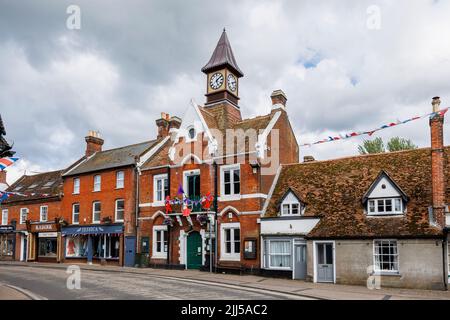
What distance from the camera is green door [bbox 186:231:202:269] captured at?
93.1ft

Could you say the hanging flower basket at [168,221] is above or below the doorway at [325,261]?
above

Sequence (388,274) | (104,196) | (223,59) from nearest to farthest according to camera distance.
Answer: (388,274) → (223,59) → (104,196)

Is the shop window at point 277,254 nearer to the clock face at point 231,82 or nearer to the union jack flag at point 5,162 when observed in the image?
the clock face at point 231,82

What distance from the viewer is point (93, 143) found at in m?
41.5

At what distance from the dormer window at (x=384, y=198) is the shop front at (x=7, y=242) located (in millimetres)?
33793

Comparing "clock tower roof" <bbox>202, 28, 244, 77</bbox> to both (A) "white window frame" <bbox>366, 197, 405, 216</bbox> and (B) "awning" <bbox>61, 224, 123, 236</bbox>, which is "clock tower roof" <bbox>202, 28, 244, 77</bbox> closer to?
(B) "awning" <bbox>61, 224, 123, 236</bbox>

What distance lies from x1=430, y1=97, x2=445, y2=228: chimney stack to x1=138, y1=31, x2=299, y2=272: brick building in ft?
31.9

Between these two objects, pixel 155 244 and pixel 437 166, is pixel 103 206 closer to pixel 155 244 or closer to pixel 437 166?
pixel 155 244

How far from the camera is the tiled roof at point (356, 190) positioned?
21078mm

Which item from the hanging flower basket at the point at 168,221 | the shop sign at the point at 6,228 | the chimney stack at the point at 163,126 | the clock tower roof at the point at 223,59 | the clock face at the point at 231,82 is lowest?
the shop sign at the point at 6,228

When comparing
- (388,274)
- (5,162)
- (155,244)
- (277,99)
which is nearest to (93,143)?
(155,244)

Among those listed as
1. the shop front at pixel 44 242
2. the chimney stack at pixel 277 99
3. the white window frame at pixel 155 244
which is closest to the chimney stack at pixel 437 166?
the chimney stack at pixel 277 99

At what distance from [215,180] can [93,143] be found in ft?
60.1
